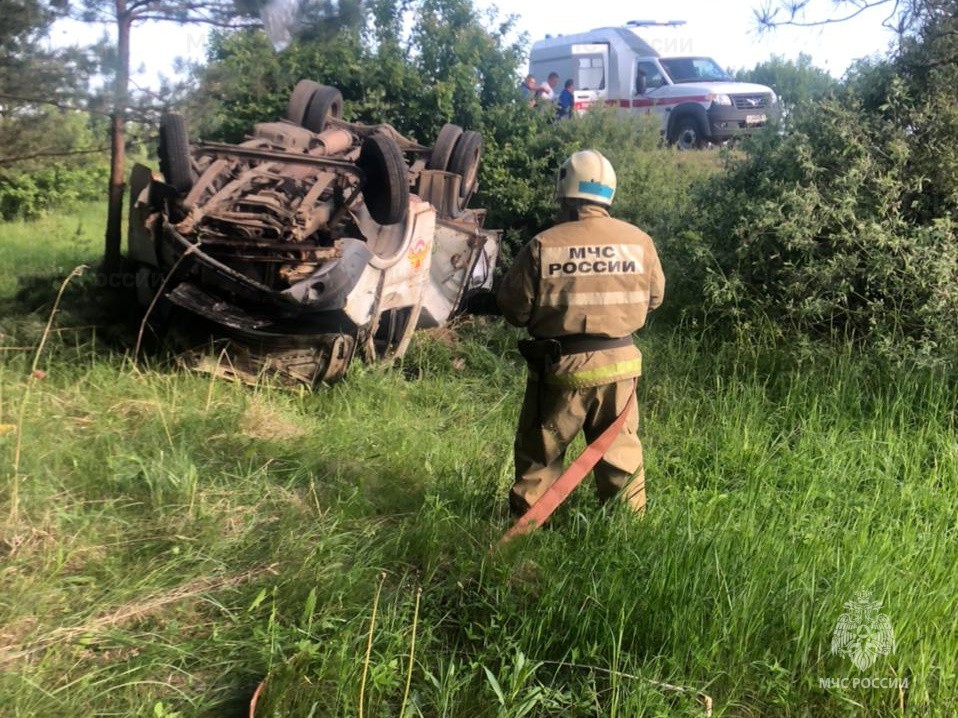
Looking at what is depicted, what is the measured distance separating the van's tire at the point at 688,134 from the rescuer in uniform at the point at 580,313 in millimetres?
11217

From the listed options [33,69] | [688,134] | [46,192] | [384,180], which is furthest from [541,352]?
[46,192]

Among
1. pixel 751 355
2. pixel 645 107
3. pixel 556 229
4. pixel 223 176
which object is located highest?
pixel 645 107

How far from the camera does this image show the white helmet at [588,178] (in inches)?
118

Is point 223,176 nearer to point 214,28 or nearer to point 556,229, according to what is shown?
point 214,28

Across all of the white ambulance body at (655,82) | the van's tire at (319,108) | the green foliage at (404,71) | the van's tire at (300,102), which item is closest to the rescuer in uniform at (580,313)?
the van's tire at (319,108)

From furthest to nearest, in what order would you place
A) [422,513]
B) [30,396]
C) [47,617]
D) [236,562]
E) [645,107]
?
[645,107]
[30,396]
[422,513]
[236,562]
[47,617]

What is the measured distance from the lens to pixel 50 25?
5.13 meters

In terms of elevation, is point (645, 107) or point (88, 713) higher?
point (645, 107)

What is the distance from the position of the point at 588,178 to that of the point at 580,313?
500mm

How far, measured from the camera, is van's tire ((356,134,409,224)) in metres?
5.42

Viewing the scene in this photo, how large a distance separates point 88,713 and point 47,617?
47cm

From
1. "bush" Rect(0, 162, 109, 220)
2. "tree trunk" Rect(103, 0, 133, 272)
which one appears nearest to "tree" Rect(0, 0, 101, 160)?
"tree trunk" Rect(103, 0, 133, 272)

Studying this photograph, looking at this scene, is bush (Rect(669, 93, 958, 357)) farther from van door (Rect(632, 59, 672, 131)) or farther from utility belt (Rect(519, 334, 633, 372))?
van door (Rect(632, 59, 672, 131))

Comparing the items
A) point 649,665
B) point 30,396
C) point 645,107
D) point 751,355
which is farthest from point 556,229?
point 645,107
